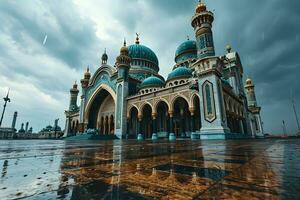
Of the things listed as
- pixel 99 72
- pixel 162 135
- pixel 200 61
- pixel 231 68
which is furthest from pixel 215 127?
pixel 99 72

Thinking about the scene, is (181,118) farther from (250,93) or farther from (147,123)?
(250,93)

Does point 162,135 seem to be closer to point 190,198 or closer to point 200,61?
point 200,61

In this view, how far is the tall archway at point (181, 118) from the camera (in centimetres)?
1948

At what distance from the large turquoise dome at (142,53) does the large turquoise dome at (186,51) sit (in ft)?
17.4

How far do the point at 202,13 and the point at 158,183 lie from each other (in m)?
21.1

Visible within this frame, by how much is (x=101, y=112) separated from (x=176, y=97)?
17444 millimetres

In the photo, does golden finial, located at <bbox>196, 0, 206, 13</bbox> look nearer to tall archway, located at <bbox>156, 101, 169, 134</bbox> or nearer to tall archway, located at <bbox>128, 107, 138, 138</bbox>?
tall archway, located at <bbox>156, 101, 169, 134</bbox>

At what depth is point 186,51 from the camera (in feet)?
96.1

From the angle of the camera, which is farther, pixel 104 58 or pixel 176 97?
pixel 104 58

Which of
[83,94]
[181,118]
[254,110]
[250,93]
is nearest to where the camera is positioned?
[181,118]

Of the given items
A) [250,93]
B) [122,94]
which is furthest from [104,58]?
[250,93]

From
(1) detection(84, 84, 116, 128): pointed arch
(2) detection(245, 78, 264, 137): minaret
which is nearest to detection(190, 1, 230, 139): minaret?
(1) detection(84, 84, 116, 128): pointed arch

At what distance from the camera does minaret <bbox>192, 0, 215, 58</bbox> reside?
1753 centimetres

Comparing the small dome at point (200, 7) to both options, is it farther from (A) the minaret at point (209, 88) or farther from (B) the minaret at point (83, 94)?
(B) the minaret at point (83, 94)
